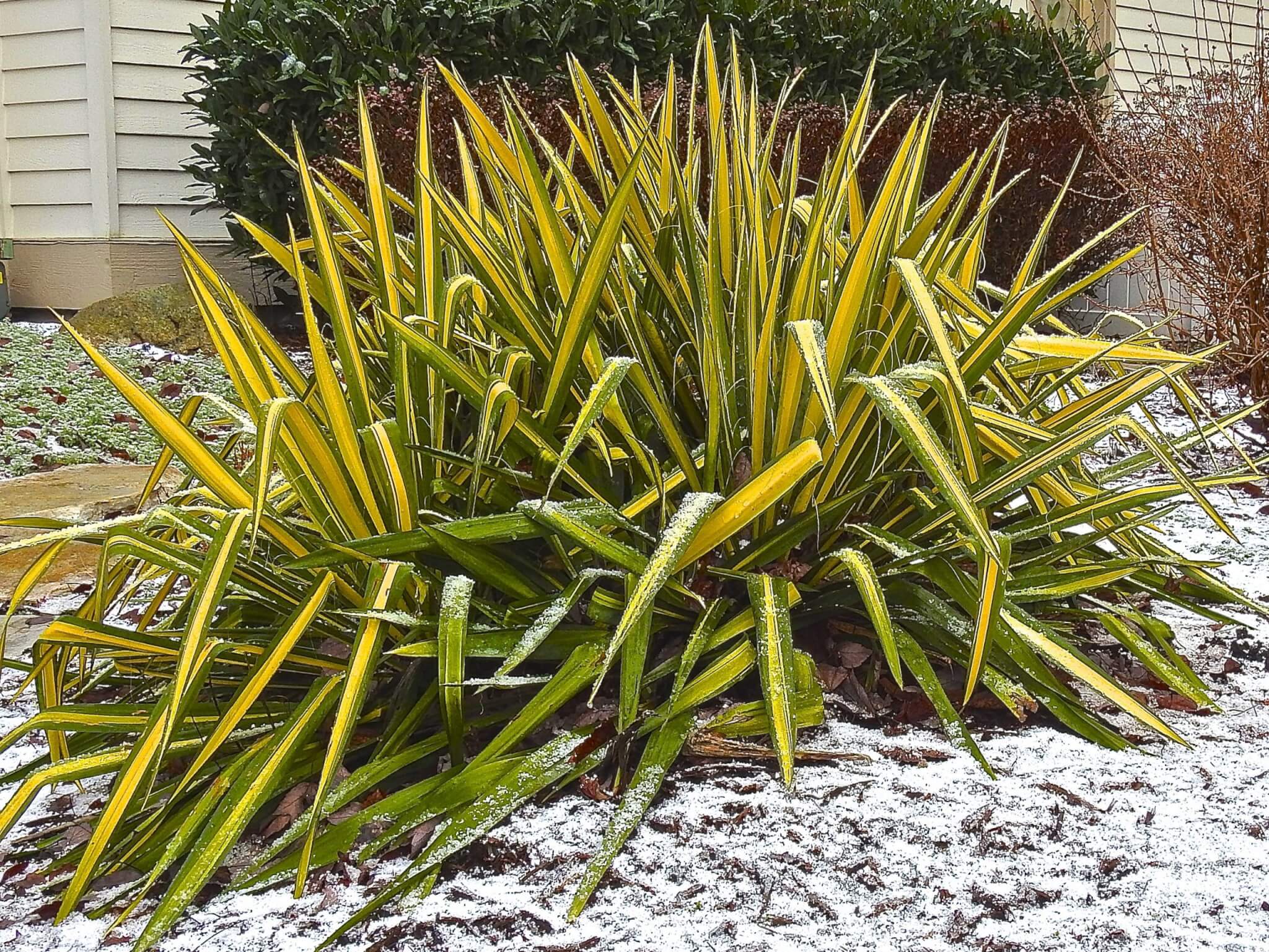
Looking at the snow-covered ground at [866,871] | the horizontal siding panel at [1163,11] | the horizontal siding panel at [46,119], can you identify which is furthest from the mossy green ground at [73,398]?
the horizontal siding panel at [1163,11]

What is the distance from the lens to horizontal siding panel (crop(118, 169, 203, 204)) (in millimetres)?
6566

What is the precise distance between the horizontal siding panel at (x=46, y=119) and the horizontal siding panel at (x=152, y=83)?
0.25m

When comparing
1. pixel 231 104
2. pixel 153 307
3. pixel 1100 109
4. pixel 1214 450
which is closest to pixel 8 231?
pixel 153 307

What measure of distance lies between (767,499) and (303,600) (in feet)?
2.20

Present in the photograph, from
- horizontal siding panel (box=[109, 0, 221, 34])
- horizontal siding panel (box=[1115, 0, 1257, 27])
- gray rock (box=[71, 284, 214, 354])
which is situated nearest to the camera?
gray rock (box=[71, 284, 214, 354])

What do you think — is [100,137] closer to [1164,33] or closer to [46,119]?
[46,119]

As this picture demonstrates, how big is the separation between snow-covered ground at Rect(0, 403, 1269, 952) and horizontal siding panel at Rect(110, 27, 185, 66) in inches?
234

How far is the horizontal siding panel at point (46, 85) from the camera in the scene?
6.52 m

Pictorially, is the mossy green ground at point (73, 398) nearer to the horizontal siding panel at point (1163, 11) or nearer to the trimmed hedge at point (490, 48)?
the trimmed hedge at point (490, 48)

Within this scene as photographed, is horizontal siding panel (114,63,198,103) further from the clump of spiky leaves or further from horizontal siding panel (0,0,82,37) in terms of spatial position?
the clump of spiky leaves

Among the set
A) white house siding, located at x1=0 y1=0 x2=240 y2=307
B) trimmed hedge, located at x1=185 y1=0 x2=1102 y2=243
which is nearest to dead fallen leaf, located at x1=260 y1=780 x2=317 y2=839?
trimmed hedge, located at x1=185 y1=0 x2=1102 y2=243

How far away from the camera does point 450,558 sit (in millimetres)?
1831

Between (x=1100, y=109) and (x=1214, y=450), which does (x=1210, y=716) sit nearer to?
(x=1214, y=450)

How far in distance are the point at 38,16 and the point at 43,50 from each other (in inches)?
7.1
